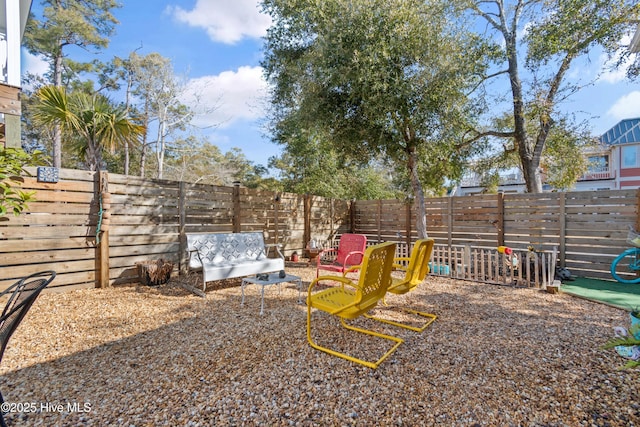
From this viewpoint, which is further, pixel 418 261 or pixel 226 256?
→ pixel 226 256

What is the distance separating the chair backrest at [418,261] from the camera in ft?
10.9

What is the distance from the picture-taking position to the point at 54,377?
234 cm

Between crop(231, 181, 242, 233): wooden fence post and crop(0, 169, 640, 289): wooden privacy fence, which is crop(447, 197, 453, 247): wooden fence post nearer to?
crop(0, 169, 640, 289): wooden privacy fence

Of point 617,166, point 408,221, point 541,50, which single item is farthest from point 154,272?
point 617,166

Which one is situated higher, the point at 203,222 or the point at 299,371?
the point at 203,222

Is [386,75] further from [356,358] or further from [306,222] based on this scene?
[356,358]

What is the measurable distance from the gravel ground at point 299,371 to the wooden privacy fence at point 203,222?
0.92 metres

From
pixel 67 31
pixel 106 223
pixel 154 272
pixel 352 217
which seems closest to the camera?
pixel 106 223

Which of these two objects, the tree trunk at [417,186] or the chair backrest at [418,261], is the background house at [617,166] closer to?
the tree trunk at [417,186]

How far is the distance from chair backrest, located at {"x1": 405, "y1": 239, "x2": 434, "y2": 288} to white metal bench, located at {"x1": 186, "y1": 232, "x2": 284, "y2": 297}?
267cm

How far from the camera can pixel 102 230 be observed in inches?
189

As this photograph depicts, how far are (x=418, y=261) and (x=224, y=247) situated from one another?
3.36 meters

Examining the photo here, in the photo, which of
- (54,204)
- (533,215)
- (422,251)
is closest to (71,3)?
(54,204)

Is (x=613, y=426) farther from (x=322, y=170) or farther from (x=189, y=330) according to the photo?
(x=322, y=170)
